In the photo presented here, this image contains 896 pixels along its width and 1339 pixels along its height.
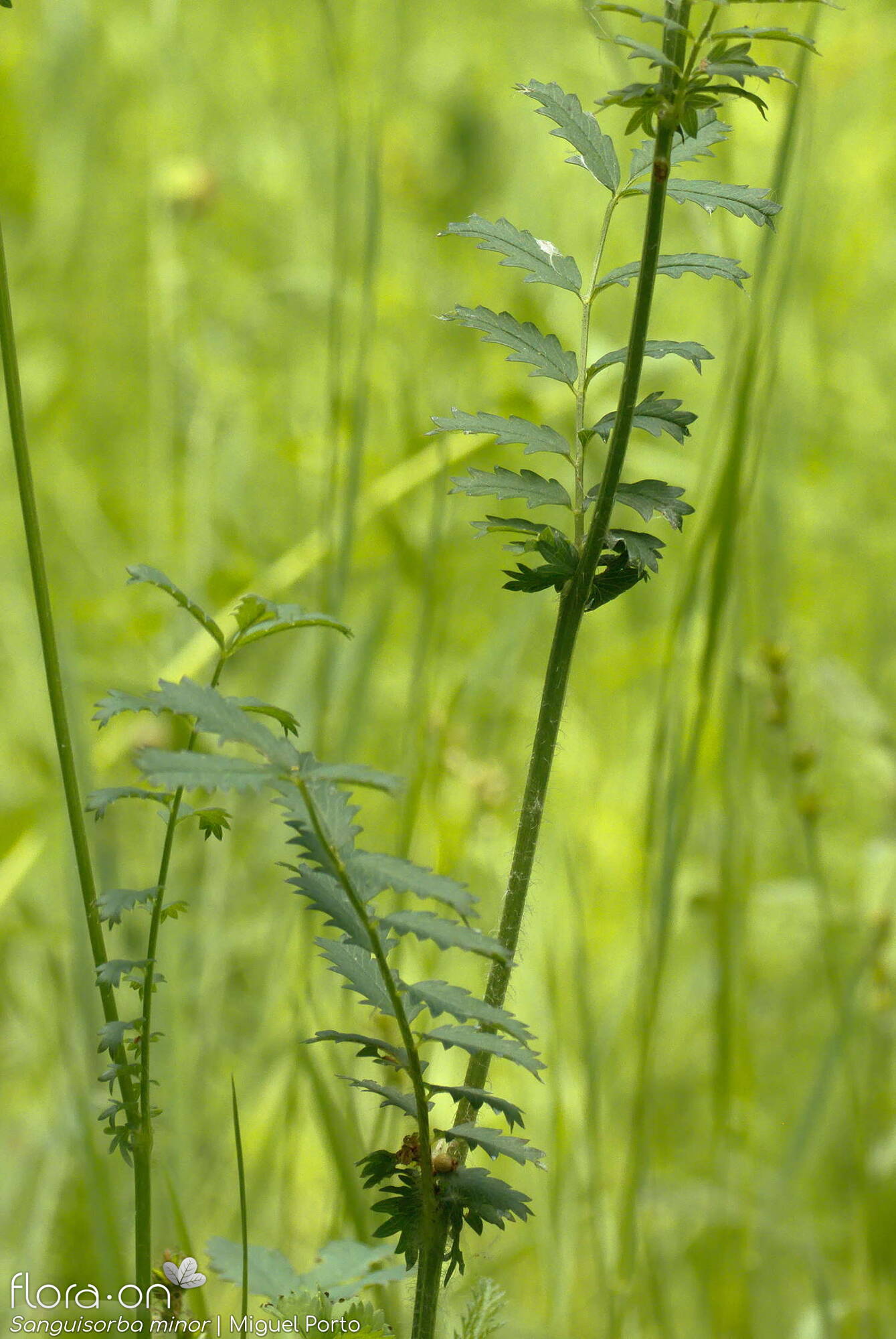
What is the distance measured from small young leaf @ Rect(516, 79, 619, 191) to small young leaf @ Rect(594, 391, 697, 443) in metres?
0.09

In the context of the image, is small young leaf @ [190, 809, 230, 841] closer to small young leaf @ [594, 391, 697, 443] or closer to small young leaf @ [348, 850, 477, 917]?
small young leaf @ [348, 850, 477, 917]

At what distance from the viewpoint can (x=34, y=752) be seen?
1.45m

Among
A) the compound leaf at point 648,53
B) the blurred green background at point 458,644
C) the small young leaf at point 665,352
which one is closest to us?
the compound leaf at point 648,53

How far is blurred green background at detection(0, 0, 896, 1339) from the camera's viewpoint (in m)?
0.93

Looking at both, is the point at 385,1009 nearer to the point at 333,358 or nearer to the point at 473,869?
the point at 333,358

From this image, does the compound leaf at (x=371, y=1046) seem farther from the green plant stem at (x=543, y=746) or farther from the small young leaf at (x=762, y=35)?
the small young leaf at (x=762, y=35)

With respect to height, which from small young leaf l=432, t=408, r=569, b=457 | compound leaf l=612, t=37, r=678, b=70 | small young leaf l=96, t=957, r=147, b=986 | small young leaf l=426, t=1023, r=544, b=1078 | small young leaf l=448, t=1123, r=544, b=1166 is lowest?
small young leaf l=448, t=1123, r=544, b=1166

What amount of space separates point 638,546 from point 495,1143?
0.20 meters

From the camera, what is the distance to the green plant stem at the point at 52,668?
0.45 meters

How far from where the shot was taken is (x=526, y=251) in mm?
468

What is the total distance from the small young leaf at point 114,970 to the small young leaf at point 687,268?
29cm

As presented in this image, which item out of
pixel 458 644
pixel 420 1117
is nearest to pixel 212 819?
pixel 420 1117

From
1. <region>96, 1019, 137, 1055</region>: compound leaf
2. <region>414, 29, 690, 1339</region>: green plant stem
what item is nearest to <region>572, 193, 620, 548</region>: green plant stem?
<region>414, 29, 690, 1339</region>: green plant stem

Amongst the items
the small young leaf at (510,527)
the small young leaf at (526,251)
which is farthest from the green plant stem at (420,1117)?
the small young leaf at (526,251)
